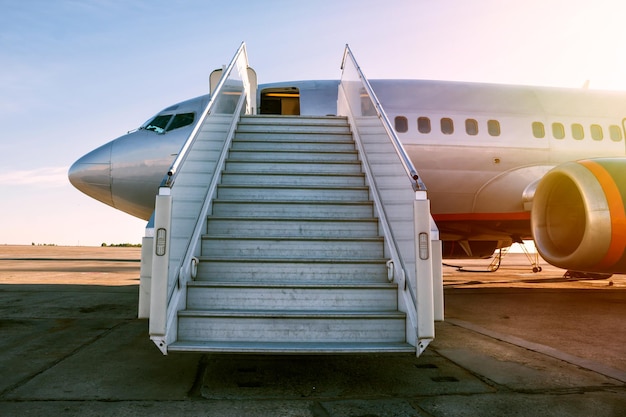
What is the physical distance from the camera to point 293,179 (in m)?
4.89

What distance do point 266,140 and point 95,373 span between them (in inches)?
136

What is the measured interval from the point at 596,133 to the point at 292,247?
710cm

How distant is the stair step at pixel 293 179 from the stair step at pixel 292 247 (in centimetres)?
111

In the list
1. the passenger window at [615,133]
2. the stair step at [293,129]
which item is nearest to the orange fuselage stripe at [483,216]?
the passenger window at [615,133]

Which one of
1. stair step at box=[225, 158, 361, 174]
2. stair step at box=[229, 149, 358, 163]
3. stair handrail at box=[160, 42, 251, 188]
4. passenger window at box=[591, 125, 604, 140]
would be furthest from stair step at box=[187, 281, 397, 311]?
passenger window at box=[591, 125, 604, 140]

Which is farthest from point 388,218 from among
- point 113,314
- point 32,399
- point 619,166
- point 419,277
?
point 113,314

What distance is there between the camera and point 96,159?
743 centimetres

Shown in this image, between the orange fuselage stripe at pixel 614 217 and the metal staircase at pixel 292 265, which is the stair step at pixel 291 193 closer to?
the metal staircase at pixel 292 265

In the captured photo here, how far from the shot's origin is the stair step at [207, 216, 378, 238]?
4070mm

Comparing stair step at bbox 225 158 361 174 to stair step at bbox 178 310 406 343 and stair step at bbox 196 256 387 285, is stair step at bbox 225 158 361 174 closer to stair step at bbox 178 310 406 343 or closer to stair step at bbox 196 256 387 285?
stair step at bbox 196 256 387 285

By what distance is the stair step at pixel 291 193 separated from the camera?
4.57 m

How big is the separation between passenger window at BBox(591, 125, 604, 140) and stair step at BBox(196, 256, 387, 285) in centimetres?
673

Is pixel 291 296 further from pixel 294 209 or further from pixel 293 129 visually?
pixel 293 129

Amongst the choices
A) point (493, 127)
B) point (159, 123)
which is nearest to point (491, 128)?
point (493, 127)
